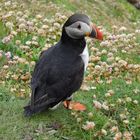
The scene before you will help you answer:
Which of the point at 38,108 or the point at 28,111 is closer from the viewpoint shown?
the point at 38,108

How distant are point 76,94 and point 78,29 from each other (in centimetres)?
169

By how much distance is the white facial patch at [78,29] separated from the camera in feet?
27.6

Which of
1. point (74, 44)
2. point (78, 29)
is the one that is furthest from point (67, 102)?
point (78, 29)

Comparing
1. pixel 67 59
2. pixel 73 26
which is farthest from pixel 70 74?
pixel 73 26

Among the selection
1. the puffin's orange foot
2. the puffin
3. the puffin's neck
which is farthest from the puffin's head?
the puffin's orange foot

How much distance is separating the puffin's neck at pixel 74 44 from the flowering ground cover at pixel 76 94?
1117 millimetres

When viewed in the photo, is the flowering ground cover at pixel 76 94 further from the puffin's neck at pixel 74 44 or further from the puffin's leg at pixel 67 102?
the puffin's neck at pixel 74 44

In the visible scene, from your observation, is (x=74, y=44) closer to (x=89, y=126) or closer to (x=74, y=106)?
(x=74, y=106)

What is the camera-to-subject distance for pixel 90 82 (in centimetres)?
1035

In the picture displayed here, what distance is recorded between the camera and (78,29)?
8430 millimetres

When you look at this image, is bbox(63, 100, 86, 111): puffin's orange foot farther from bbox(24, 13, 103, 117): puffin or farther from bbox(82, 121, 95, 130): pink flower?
bbox(82, 121, 95, 130): pink flower

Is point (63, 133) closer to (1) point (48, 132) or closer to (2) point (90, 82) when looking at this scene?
(1) point (48, 132)

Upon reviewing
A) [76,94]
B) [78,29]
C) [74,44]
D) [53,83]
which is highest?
[78,29]

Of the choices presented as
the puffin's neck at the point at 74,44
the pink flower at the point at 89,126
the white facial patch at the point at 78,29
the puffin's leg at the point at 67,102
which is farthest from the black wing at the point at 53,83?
the pink flower at the point at 89,126
